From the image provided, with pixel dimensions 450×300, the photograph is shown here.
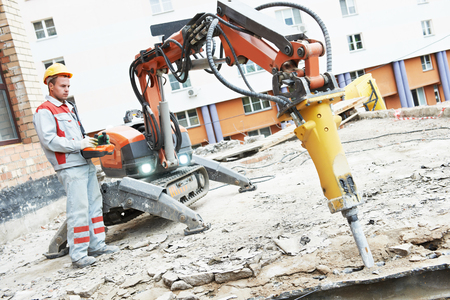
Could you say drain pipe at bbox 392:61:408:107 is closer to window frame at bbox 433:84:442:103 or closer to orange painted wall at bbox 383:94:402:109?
orange painted wall at bbox 383:94:402:109

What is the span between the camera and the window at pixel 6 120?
652 centimetres

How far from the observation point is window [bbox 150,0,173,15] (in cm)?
1732

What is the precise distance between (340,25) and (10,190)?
17926 mm

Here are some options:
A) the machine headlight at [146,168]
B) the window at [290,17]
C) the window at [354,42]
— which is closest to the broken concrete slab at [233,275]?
the machine headlight at [146,168]

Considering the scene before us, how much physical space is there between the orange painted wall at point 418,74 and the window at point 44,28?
18724 mm

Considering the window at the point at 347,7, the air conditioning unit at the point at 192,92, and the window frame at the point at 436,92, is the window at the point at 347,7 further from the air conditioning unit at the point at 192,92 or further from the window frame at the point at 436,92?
the air conditioning unit at the point at 192,92

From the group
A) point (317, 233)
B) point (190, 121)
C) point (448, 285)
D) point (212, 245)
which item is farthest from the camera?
point (190, 121)

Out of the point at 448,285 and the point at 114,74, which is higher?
the point at 114,74

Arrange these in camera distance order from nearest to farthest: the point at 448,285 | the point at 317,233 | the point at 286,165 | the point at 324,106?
the point at 448,285, the point at 324,106, the point at 317,233, the point at 286,165

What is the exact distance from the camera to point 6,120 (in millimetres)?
6633

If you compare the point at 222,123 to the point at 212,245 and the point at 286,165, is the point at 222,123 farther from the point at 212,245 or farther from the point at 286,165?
the point at 212,245

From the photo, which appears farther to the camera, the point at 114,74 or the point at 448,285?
the point at 114,74

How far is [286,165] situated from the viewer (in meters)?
7.32

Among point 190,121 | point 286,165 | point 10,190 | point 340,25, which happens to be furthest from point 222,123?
point 10,190
